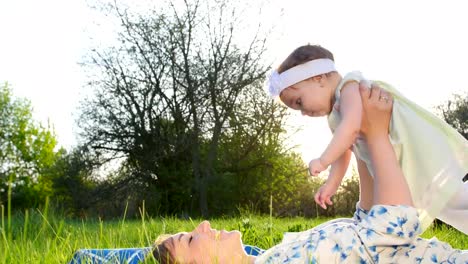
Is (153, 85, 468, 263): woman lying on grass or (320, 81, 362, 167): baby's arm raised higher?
(320, 81, 362, 167): baby's arm

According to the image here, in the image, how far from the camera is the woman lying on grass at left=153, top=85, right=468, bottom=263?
129 inches

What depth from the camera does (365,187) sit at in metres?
3.82

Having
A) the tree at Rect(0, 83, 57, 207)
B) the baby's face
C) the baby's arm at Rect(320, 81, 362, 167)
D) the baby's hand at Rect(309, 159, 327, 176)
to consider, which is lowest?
the baby's hand at Rect(309, 159, 327, 176)

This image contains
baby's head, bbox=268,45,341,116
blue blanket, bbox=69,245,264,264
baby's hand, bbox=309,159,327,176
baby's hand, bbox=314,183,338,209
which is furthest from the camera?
baby's head, bbox=268,45,341,116

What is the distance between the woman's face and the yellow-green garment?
3.02ft

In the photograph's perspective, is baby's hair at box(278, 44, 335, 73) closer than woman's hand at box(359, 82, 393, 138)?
No

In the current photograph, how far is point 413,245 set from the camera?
3.50 m

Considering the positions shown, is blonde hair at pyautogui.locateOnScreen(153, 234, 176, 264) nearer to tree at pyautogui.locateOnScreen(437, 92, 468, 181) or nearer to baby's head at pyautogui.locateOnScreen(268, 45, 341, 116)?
baby's head at pyautogui.locateOnScreen(268, 45, 341, 116)

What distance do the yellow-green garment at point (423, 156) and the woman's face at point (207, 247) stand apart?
3.02 ft

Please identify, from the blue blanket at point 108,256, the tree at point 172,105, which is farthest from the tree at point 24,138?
the blue blanket at point 108,256

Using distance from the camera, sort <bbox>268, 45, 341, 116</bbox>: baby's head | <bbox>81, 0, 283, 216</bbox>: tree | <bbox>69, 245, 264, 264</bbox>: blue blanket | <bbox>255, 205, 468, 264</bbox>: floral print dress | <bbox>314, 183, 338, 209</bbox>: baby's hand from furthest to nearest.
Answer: <bbox>81, 0, 283, 216</bbox>: tree, <bbox>268, 45, 341, 116</bbox>: baby's head, <bbox>314, 183, 338, 209</bbox>: baby's hand, <bbox>69, 245, 264, 264</bbox>: blue blanket, <bbox>255, 205, 468, 264</bbox>: floral print dress

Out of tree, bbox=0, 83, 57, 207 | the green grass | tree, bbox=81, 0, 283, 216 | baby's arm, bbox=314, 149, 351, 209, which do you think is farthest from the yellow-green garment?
tree, bbox=0, 83, 57, 207

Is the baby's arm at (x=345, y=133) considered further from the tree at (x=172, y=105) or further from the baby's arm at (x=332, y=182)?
the tree at (x=172, y=105)

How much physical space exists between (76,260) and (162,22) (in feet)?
53.3
